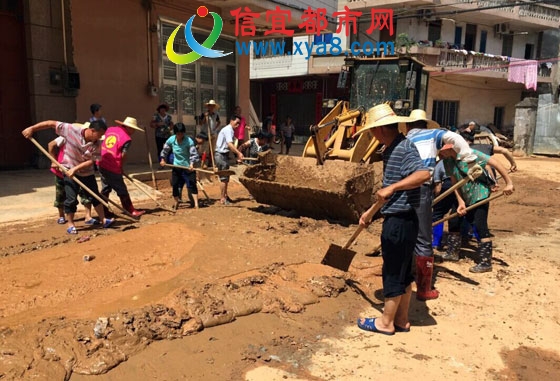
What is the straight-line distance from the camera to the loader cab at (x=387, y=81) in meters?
7.93

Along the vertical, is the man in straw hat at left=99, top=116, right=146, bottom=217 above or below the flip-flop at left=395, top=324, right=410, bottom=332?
above

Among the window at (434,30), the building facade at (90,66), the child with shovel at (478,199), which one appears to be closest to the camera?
the child with shovel at (478,199)

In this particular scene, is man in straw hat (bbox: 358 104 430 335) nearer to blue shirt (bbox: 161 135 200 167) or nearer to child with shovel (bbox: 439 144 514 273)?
child with shovel (bbox: 439 144 514 273)

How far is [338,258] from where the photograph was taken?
415cm

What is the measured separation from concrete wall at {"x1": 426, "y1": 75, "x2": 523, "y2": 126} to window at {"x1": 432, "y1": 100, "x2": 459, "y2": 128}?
232 mm

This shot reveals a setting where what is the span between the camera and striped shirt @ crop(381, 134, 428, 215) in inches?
122

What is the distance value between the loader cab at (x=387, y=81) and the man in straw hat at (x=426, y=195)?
3.62 metres

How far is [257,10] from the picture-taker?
12125 mm

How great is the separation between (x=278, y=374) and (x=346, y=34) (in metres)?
21.6

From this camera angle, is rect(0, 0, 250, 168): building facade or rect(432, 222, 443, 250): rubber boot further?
rect(0, 0, 250, 168): building facade

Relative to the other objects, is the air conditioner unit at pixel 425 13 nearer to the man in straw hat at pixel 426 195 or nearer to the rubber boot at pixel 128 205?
the rubber boot at pixel 128 205

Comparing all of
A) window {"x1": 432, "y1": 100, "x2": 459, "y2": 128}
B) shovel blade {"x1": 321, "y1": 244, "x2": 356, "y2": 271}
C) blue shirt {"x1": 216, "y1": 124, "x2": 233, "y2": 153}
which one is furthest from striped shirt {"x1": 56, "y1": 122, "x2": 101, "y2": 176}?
window {"x1": 432, "y1": 100, "x2": 459, "y2": 128}

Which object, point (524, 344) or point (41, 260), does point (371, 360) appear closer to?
point (524, 344)

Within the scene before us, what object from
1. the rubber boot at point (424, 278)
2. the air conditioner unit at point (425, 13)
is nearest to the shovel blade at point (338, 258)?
the rubber boot at point (424, 278)
